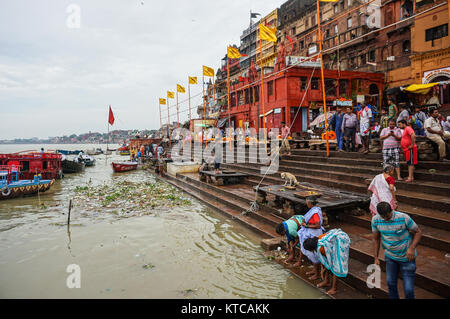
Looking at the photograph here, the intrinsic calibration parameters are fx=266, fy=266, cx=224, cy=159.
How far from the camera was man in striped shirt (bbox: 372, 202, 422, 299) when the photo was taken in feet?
11.0

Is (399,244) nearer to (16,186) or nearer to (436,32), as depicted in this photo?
(16,186)

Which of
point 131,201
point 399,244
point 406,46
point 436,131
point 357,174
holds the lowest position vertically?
point 131,201

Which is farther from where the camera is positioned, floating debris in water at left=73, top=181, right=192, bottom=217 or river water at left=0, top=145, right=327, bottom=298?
floating debris in water at left=73, top=181, right=192, bottom=217

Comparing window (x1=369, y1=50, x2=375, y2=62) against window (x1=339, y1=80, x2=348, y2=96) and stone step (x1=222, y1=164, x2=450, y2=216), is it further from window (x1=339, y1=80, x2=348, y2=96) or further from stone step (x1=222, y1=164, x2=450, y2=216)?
stone step (x1=222, y1=164, x2=450, y2=216)

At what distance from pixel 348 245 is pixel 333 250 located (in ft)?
0.78

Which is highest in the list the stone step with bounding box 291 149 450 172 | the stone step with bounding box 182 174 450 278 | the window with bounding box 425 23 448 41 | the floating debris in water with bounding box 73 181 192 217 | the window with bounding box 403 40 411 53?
the window with bounding box 403 40 411 53

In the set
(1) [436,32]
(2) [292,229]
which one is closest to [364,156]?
(2) [292,229]

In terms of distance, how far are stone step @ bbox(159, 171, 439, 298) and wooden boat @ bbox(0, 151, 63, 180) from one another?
395 inches

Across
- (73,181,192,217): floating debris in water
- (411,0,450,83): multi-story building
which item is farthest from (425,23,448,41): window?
(73,181,192,217): floating debris in water

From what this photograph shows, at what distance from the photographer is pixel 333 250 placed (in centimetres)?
417

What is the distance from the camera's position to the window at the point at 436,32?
1850 cm
